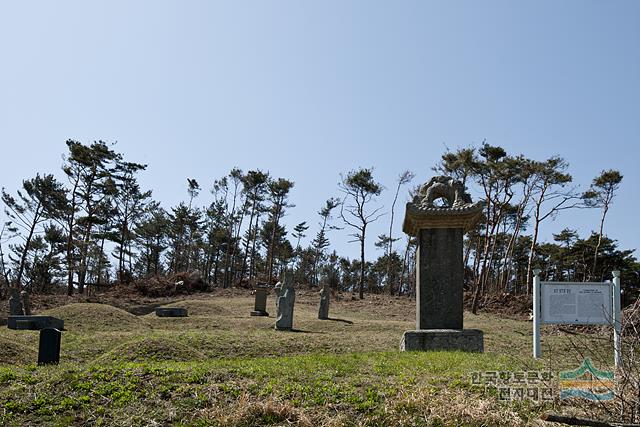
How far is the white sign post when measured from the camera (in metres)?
9.44

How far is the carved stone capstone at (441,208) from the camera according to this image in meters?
10.5

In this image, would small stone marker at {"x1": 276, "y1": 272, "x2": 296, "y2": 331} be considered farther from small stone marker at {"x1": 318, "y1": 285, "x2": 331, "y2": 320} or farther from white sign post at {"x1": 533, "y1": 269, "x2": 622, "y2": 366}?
white sign post at {"x1": 533, "y1": 269, "x2": 622, "y2": 366}

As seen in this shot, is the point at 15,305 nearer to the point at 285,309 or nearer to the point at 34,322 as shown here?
the point at 34,322

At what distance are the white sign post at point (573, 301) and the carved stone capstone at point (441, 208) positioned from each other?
1.74m

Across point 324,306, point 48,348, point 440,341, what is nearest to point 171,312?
point 324,306

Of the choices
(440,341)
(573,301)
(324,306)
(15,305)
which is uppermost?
(573,301)

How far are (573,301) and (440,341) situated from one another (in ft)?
8.36

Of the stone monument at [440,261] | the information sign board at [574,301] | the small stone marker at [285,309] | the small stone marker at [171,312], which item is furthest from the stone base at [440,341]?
the small stone marker at [171,312]

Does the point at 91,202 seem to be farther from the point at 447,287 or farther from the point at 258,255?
the point at 447,287

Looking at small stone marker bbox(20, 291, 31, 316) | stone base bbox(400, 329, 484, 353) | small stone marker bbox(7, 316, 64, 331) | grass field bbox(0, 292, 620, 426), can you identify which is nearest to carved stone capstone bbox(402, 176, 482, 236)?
stone base bbox(400, 329, 484, 353)

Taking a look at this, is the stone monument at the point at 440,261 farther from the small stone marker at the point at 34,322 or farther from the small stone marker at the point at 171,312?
the small stone marker at the point at 171,312

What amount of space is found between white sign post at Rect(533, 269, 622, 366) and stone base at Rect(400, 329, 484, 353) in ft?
3.97

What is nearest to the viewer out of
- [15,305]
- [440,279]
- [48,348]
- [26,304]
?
[48,348]

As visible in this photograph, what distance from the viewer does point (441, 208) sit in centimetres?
1070
